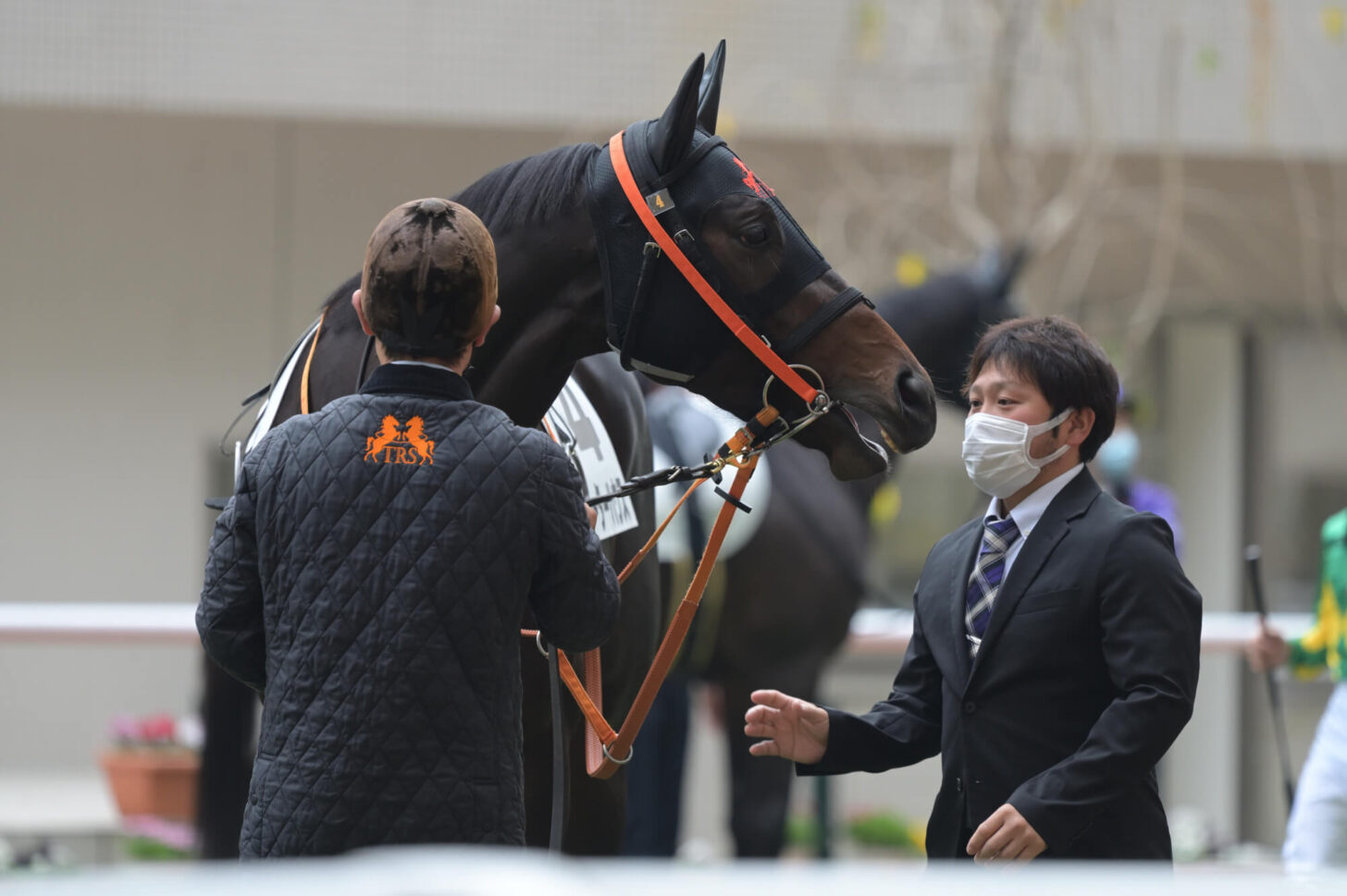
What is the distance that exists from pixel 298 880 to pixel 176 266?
699cm

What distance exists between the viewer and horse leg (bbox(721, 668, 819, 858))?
5.11 meters

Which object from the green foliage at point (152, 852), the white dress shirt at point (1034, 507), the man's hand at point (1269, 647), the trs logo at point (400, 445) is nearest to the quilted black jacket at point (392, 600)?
the trs logo at point (400, 445)

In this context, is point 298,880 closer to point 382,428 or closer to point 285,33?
point 382,428

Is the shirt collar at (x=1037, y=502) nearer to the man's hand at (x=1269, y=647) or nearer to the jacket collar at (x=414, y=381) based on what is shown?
the jacket collar at (x=414, y=381)

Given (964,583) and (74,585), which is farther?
(74,585)

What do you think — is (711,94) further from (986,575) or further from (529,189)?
(986,575)

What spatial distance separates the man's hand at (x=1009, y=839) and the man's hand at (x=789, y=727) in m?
0.34

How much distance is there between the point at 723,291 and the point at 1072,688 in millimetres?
855

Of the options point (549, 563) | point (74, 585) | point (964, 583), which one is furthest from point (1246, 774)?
point (549, 563)

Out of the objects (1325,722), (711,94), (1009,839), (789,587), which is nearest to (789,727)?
(1009,839)

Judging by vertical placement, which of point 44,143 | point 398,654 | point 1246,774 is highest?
point 44,143

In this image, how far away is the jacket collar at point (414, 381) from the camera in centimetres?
193

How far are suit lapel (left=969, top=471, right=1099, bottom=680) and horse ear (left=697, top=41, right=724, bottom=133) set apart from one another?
0.91 m

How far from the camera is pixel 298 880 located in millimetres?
931
